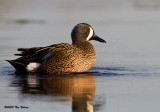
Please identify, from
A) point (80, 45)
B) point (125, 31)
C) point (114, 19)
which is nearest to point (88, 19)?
point (114, 19)

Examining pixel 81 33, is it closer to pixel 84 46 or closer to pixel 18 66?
pixel 84 46

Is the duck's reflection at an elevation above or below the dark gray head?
below

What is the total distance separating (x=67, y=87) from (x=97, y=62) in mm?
2844

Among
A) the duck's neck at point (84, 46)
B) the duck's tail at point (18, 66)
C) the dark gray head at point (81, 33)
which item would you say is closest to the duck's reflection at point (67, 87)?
the duck's tail at point (18, 66)

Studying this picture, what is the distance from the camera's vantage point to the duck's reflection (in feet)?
22.3

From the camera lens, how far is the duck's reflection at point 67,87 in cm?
680

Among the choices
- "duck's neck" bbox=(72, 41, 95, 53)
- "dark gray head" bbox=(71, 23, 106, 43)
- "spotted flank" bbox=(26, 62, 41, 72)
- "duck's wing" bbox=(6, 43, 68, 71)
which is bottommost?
"spotted flank" bbox=(26, 62, 41, 72)

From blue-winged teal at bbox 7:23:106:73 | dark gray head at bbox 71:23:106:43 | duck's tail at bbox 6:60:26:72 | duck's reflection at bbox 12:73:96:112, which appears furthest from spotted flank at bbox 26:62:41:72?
dark gray head at bbox 71:23:106:43

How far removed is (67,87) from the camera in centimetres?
786

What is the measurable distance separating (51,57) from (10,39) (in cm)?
420

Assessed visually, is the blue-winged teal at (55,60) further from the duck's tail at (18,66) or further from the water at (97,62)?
the water at (97,62)

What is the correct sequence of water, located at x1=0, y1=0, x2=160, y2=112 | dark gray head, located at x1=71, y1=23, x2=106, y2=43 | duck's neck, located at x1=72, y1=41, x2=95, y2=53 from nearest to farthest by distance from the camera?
water, located at x1=0, y1=0, x2=160, y2=112, duck's neck, located at x1=72, y1=41, x2=95, y2=53, dark gray head, located at x1=71, y1=23, x2=106, y2=43

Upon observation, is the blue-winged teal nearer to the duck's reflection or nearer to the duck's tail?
the duck's tail

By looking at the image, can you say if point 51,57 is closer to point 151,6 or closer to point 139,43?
point 139,43
